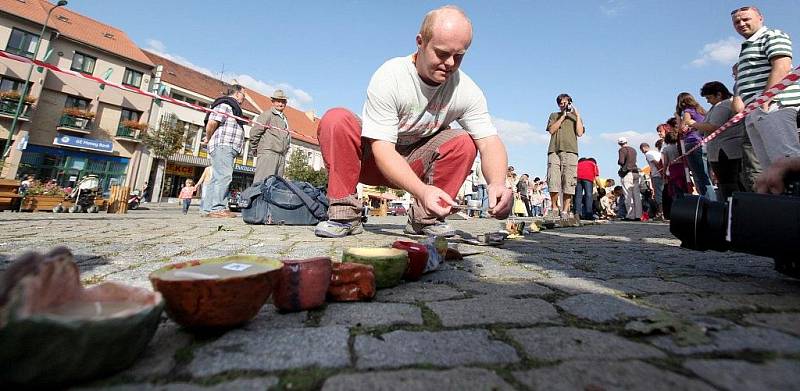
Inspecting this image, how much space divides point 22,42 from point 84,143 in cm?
580

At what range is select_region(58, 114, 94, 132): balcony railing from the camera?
859 inches

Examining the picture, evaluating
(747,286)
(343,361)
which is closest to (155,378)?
(343,361)

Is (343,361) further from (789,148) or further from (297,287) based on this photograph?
(789,148)

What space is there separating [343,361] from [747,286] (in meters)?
1.76

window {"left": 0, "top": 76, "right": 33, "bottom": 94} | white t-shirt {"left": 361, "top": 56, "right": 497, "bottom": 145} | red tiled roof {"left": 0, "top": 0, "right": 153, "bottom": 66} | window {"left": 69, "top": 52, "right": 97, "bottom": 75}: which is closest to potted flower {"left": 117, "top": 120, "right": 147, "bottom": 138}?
window {"left": 69, "top": 52, "right": 97, "bottom": 75}

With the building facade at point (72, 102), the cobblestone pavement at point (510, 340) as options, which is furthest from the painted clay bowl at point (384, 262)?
the building facade at point (72, 102)

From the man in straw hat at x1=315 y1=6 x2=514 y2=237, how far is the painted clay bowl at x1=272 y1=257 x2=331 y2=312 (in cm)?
96

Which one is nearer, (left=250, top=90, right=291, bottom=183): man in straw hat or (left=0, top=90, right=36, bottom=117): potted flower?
(left=250, top=90, right=291, bottom=183): man in straw hat

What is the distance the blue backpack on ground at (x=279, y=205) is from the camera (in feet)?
15.1

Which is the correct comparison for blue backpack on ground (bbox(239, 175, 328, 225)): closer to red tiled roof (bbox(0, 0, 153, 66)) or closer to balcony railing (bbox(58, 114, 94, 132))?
balcony railing (bbox(58, 114, 94, 132))

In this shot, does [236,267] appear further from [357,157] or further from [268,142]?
[268,142]

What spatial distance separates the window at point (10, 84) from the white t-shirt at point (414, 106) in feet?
88.6

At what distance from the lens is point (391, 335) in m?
0.96

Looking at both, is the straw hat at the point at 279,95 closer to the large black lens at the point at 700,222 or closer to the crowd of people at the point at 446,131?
the crowd of people at the point at 446,131
